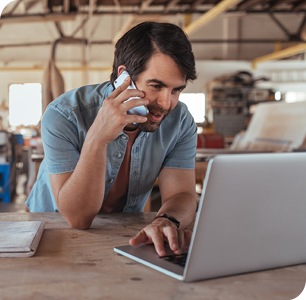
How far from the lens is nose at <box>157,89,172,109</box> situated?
121 centimetres

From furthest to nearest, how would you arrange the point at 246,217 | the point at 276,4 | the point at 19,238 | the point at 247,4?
the point at 276,4, the point at 247,4, the point at 19,238, the point at 246,217

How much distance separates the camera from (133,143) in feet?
4.63

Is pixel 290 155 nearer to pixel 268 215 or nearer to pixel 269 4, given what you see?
pixel 268 215

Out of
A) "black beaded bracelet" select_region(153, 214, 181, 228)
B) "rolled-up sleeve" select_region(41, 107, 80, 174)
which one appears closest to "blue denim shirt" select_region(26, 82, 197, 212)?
"rolled-up sleeve" select_region(41, 107, 80, 174)

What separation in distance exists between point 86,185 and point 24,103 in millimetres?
11803

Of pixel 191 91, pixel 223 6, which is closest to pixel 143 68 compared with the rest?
pixel 223 6

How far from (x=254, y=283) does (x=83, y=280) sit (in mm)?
335

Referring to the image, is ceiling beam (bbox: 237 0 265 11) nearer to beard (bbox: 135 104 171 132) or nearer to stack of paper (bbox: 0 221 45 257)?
beard (bbox: 135 104 171 132)

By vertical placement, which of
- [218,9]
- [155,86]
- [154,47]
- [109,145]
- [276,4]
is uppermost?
[276,4]

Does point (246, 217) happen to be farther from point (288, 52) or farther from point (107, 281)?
point (288, 52)

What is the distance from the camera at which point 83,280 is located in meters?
0.71

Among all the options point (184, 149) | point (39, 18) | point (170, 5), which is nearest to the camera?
point (184, 149)

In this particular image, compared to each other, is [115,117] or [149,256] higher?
[115,117]

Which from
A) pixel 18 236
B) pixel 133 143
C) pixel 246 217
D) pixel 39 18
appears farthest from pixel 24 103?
pixel 246 217
